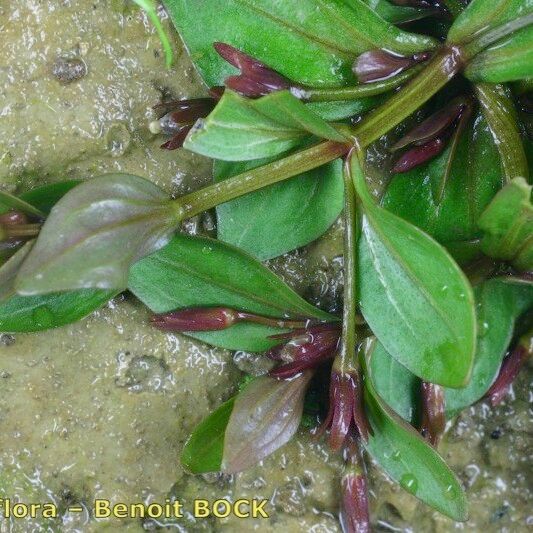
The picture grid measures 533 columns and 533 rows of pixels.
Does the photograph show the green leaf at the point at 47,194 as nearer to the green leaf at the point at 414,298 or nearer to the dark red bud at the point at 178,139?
the dark red bud at the point at 178,139

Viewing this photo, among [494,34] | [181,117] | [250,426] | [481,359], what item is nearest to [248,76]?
[181,117]

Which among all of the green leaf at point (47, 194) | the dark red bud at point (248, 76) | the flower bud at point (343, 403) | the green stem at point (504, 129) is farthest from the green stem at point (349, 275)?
the green leaf at point (47, 194)

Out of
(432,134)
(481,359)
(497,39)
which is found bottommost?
(481,359)

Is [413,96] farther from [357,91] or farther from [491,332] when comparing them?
[491,332]

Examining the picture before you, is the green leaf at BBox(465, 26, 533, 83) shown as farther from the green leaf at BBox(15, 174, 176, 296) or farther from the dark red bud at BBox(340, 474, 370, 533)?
the dark red bud at BBox(340, 474, 370, 533)

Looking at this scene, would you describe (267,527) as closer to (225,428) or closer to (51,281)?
(225,428)
